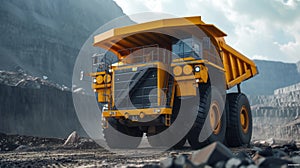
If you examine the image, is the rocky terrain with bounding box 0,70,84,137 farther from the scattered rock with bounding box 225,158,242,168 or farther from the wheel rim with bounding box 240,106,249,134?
the scattered rock with bounding box 225,158,242,168

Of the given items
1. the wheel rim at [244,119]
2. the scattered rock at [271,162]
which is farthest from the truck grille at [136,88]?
the scattered rock at [271,162]

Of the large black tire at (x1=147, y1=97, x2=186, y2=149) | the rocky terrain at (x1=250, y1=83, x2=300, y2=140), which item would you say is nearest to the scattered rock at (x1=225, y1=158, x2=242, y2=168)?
the large black tire at (x1=147, y1=97, x2=186, y2=149)

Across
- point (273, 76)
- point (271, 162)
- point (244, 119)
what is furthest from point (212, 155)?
point (273, 76)

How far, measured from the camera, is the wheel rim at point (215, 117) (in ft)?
23.8

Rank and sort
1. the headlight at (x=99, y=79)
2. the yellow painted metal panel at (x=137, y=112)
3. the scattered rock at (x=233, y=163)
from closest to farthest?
1. the scattered rock at (x=233, y=163)
2. the yellow painted metal panel at (x=137, y=112)
3. the headlight at (x=99, y=79)

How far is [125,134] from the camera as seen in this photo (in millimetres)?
8109

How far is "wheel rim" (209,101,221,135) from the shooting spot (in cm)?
725

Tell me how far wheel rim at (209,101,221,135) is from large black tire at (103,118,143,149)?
1.99m

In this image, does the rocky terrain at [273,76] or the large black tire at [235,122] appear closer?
the large black tire at [235,122]

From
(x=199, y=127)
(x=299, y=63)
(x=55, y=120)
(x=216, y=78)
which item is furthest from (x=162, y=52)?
(x=299, y=63)

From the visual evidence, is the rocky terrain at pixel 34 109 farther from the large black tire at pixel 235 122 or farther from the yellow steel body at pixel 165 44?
the large black tire at pixel 235 122

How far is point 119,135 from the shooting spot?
7996mm

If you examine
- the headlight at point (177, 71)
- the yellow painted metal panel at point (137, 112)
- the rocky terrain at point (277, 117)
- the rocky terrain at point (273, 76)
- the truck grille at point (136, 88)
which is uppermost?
the rocky terrain at point (273, 76)

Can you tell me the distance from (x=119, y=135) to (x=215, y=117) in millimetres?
2271
